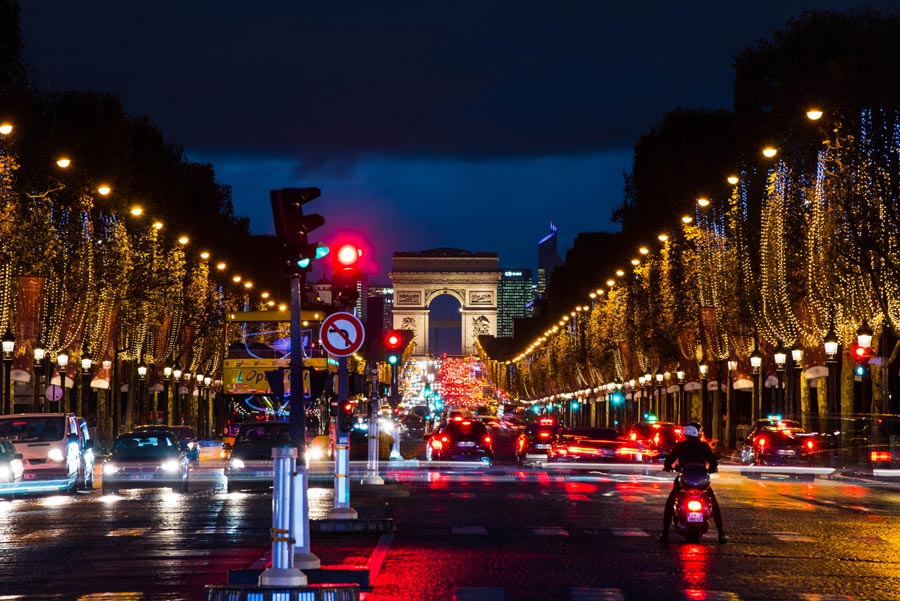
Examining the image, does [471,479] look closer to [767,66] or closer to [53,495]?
[53,495]

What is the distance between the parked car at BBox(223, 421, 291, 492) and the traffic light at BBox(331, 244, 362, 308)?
12.0 metres

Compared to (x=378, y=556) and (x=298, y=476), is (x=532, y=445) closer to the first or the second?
(x=378, y=556)

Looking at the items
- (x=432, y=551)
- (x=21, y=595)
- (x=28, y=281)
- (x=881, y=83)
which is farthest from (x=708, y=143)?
(x=21, y=595)

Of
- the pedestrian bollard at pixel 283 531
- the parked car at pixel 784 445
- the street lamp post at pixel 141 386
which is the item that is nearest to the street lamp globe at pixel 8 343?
the street lamp post at pixel 141 386

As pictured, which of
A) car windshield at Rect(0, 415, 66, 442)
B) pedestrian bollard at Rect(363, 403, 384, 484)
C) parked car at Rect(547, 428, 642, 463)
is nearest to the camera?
pedestrian bollard at Rect(363, 403, 384, 484)

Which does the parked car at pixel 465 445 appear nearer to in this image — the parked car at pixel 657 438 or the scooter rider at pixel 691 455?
the parked car at pixel 657 438

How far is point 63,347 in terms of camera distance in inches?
2159

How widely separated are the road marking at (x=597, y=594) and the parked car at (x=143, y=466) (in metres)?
21.7

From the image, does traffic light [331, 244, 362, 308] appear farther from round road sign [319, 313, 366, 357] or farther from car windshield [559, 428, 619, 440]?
car windshield [559, 428, 619, 440]

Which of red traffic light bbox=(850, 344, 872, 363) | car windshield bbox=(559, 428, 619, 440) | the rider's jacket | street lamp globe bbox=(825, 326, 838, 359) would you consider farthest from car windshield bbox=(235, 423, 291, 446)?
street lamp globe bbox=(825, 326, 838, 359)

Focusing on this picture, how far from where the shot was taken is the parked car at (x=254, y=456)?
35.2 metres

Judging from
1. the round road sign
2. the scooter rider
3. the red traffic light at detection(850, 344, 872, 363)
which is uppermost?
the red traffic light at detection(850, 344, 872, 363)

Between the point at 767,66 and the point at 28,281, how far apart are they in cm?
2568

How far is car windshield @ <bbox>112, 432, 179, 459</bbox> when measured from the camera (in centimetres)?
3700
